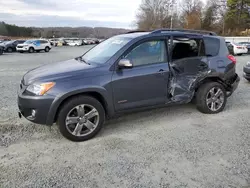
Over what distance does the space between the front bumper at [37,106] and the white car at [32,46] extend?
2480cm

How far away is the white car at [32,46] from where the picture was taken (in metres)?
25.7

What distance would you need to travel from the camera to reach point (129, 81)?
3.84 m

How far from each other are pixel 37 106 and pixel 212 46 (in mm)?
3562

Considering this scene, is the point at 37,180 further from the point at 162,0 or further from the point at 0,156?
the point at 162,0

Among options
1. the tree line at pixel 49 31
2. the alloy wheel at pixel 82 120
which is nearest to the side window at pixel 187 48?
→ the alloy wheel at pixel 82 120

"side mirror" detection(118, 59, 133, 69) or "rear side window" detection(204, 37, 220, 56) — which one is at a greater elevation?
"rear side window" detection(204, 37, 220, 56)

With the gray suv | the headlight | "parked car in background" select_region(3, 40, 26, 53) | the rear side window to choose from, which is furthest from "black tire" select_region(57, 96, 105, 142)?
"parked car in background" select_region(3, 40, 26, 53)

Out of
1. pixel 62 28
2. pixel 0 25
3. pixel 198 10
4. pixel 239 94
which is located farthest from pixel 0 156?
pixel 62 28

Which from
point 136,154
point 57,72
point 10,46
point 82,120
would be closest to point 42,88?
point 57,72

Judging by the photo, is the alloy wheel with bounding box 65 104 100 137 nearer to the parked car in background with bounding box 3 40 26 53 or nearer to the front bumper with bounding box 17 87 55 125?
the front bumper with bounding box 17 87 55 125

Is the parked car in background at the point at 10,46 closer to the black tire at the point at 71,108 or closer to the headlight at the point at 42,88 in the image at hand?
the headlight at the point at 42,88

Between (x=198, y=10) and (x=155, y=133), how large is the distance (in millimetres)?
65113

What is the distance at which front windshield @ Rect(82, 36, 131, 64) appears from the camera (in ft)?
13.0

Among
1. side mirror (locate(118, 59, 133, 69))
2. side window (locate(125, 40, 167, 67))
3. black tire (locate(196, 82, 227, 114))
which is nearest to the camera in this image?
side mirror (locate(118, 59, 133, 69))
